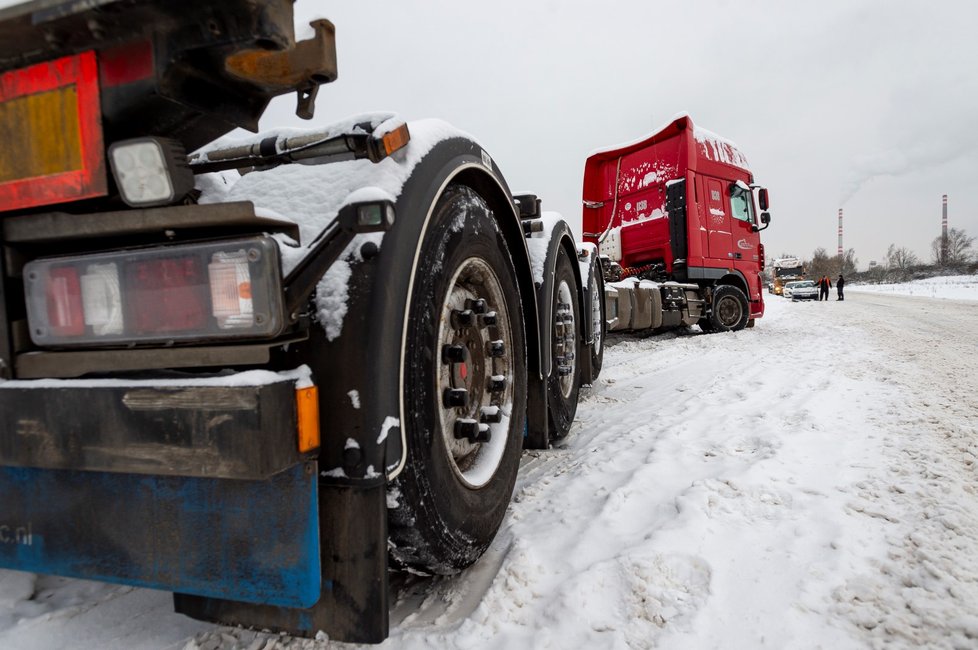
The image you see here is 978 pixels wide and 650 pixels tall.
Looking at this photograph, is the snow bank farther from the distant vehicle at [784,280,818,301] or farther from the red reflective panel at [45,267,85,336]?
the red reflective panel at [45,267,85,336]

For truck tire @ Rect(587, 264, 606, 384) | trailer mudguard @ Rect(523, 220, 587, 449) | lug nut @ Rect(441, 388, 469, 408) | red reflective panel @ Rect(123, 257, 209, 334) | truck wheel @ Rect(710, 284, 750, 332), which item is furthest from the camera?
truck wheel @ Rect(710, 284, 750, 332)

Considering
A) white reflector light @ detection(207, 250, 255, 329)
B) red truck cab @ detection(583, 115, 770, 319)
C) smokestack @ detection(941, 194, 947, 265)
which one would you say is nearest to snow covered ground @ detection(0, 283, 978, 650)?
white reflector light @ detection(207, 250, 255, 329)

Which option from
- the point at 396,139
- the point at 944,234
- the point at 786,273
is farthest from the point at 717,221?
the point at 944,234

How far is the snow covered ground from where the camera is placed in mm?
1434

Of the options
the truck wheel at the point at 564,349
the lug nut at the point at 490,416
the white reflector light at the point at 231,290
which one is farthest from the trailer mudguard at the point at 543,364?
the white reflector light at the point at 231,290

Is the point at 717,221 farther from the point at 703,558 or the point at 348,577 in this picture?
the point at 348,577

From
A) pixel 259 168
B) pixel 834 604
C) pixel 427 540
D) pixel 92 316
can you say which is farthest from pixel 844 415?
pixel 92 316

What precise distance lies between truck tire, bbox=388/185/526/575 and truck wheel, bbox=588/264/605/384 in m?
2.53

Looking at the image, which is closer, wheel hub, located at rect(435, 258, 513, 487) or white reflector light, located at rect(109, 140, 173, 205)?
white reflector light, located at rect(109, 140, 173, 205)

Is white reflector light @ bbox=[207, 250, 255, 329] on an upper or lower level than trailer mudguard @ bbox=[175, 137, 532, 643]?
upper

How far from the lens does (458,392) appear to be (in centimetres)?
165

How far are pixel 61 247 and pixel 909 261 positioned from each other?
106 meters

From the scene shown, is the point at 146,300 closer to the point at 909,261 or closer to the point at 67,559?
the point at 67,559

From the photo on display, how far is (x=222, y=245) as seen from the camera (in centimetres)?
104
